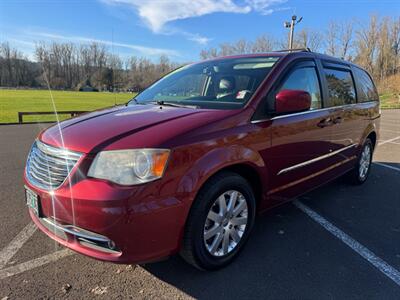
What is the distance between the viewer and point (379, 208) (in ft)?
13.8

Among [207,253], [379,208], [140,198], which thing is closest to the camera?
[140,198]

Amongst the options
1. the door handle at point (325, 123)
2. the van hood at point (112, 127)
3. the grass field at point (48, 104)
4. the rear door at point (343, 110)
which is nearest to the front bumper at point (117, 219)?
the van hood at point (112, 127)

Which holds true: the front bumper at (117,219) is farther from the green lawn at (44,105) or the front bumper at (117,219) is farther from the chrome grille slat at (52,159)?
the green lawn at (44,105)

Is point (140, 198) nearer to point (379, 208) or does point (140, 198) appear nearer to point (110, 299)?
point (110, 299)

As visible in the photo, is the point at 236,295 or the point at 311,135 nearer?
the point at 236,295

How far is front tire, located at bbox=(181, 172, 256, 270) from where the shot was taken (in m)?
2.40

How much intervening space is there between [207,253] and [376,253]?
5.60 feet

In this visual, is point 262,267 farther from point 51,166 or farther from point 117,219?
point 51,166

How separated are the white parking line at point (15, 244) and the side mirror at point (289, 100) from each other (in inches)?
110

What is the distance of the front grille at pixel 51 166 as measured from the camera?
2221mm

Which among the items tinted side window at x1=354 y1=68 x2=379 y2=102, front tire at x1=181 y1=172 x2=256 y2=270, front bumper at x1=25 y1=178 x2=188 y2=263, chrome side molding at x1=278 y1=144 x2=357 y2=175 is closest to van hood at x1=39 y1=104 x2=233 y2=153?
front bumper at x1=25 y1=178 x2=188 y2=263

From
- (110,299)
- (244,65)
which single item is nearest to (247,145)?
(244,65)

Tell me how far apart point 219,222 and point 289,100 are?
1.24m

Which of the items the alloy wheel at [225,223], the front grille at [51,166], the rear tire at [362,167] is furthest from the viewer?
the rear tire at [362,167]
